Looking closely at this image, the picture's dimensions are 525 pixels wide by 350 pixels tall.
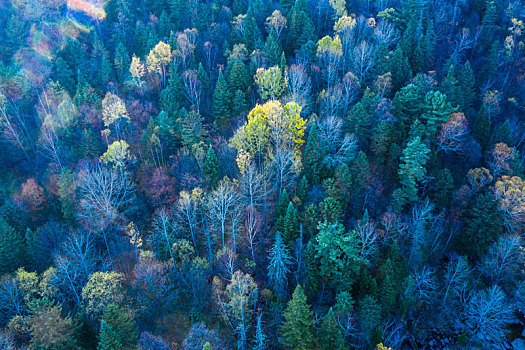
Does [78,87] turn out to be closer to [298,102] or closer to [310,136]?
[298,102]

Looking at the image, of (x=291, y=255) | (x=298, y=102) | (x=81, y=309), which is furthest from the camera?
(x=298, y=102)

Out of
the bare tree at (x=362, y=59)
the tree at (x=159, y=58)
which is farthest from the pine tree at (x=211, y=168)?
the bare tree at (x=362, y=59)

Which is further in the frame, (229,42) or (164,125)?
(229,42)

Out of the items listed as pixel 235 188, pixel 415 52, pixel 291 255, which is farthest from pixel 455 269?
pixel 415 52

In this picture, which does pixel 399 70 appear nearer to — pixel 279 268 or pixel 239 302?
pixel 279 268

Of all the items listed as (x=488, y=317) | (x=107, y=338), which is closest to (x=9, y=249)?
(x=107, y=338)

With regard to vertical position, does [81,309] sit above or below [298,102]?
below
